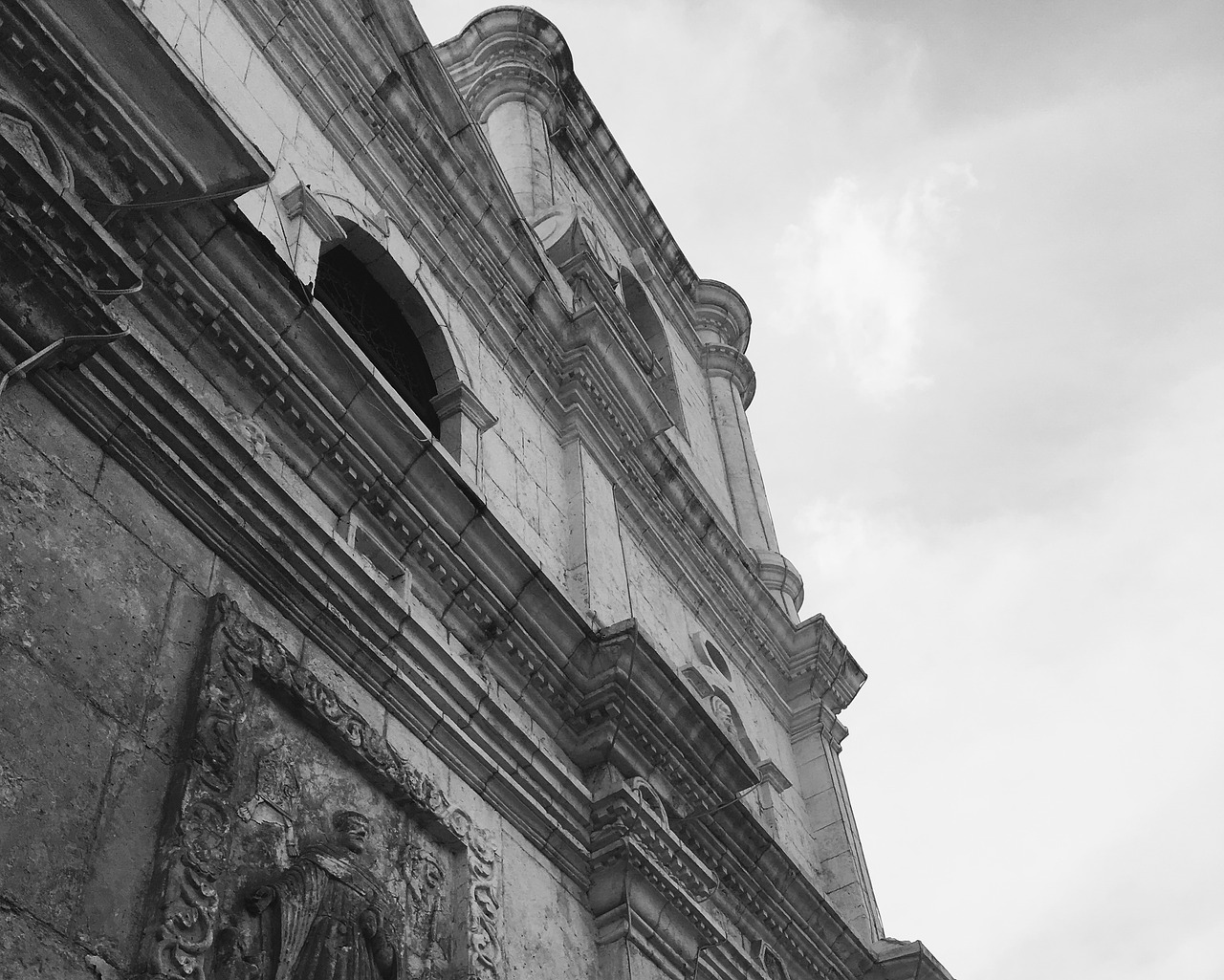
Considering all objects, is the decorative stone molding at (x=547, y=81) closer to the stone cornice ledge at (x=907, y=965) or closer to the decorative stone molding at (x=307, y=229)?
the decorative stone molding at (x=307, y=229)

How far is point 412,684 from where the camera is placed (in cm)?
671

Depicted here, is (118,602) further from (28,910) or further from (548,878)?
(548,878)

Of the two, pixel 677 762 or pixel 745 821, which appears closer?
pixel 677 762

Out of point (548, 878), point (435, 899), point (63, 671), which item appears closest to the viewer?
point (63, 671)

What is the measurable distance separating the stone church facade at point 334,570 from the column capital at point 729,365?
624 centimetres

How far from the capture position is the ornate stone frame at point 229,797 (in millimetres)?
4629

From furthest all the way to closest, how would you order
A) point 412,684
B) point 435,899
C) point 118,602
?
point 412,684 < point 435,899 < point 118,602

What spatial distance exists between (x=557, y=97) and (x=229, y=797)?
1365cm

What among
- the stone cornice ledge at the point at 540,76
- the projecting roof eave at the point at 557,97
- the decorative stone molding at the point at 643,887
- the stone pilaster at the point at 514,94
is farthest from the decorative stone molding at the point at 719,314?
the decorative stone molding at the point at 643,887

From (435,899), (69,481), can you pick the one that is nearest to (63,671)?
(69,481)

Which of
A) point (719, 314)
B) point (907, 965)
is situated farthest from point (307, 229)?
point (719, 314)

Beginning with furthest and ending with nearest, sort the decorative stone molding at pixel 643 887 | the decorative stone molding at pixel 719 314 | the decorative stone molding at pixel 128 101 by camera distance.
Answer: the decorative stone molding at pixel 719 314, the decorative stone molding at pixel 643 887, the decorative stone molding at pixel 128 101

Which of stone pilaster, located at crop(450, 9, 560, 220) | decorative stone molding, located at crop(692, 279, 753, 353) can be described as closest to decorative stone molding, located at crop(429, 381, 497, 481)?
stone pilaster, located at crop(450, 9, 560, 220)

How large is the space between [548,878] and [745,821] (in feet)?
8.01
